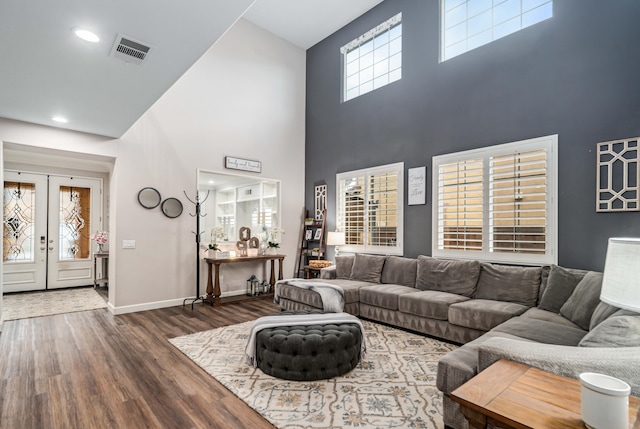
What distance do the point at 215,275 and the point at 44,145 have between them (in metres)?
2.99

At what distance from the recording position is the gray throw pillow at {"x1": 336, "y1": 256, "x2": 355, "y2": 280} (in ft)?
18.1

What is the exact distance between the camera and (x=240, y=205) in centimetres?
683

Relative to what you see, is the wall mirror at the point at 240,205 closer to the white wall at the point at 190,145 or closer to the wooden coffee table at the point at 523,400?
the white wall at the point at 190,145

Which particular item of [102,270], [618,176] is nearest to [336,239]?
[618,176]

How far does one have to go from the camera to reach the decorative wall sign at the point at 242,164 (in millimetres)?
6180

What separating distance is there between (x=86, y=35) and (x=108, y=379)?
2.80 metres

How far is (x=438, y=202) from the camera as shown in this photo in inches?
200

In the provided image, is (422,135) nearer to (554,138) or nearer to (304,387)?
(554,138)

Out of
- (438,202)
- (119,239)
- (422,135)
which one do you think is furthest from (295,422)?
(422,135)

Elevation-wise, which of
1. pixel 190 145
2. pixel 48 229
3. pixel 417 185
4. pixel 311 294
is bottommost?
pixel 311 294

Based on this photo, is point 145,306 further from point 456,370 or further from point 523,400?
point 523,400

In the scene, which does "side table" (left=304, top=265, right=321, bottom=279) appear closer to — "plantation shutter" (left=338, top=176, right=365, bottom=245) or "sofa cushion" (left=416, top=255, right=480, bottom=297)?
"plantation shutter" (left=338, top=176, right=365, bottom=245)

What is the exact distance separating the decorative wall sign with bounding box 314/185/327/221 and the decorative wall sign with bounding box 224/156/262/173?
1.28m

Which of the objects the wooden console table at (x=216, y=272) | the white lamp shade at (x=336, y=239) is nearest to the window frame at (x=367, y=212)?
the white lamp shade at (x=336, y=239)
